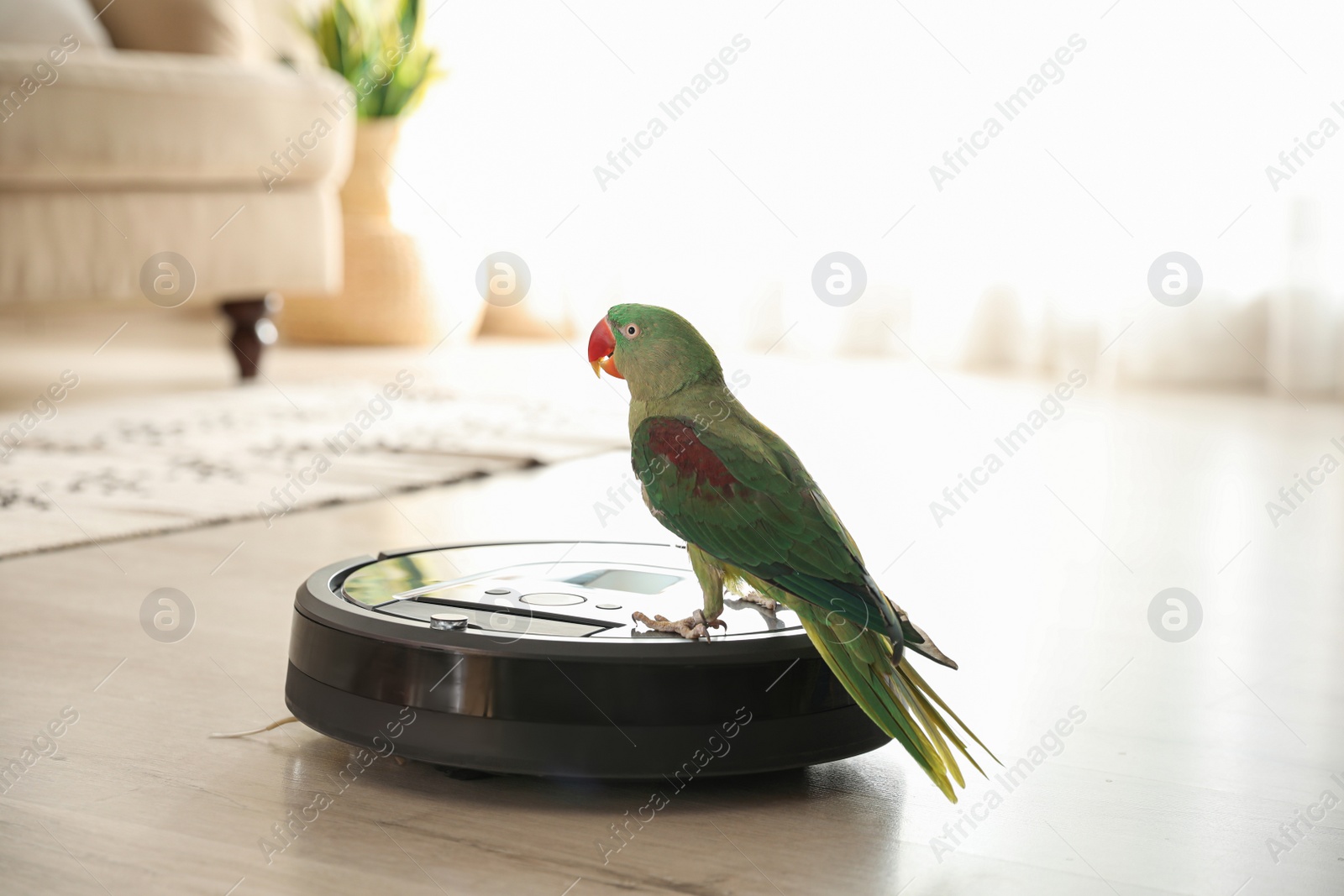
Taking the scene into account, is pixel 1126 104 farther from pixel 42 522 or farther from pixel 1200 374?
pixel 42 522

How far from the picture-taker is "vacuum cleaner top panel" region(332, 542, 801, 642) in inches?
35.6

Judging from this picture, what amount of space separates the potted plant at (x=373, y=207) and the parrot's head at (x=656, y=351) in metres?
3.10

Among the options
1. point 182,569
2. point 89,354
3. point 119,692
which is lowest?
point 89,354

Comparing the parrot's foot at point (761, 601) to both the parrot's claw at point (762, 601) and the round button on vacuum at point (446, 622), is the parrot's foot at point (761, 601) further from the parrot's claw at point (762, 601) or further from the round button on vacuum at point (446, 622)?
the round button on vacuum at point (446, 622)

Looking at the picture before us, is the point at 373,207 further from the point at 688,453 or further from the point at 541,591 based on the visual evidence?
the point at 688,453

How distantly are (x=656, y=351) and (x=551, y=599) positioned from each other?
0.64 feet

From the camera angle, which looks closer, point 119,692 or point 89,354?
point 119,692

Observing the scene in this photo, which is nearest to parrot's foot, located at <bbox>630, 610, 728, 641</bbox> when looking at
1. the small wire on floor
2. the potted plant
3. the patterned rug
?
the small wire on floor

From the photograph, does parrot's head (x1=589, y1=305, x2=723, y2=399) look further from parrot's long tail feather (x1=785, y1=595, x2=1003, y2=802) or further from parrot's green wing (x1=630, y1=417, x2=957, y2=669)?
parrot's long tail feather (x1=785, y1=595, x2=1003, y2=802)

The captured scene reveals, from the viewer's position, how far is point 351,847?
2.60ft

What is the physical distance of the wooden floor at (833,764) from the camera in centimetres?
78

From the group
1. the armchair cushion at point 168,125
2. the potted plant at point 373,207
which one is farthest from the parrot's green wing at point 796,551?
the potted plant at point 373,207

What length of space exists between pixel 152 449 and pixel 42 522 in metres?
0.61

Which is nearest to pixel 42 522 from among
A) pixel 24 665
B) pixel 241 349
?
pixel 24 665
